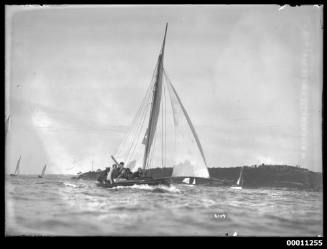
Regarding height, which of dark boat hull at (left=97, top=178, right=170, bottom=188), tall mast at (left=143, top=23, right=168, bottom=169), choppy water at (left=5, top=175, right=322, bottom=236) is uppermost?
tall mast at (left=143, top=23, right=168, bottom=169)

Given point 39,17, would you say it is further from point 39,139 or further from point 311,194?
point 311,194

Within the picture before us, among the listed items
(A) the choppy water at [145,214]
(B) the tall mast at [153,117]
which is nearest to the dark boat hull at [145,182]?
(B) the tall mast at [153,117]

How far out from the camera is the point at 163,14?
33.6ft

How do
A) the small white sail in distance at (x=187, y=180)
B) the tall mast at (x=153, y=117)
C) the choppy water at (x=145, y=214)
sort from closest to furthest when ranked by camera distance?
the choppy water at (x=145, y=214) → the tall mast at (x=153, y=117) → the small white sail in distance at (x=187, y=180)

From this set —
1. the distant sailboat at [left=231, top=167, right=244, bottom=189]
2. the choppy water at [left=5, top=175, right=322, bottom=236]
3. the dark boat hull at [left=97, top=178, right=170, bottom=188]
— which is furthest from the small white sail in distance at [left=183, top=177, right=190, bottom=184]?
the choppy water at [left=5, top=175, right=322, bottom=236]

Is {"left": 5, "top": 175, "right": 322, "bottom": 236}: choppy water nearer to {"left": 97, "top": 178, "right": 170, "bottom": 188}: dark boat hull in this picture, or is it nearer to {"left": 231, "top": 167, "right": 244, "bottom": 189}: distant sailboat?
{"left": 231, "top": 167, "right": 244, "bottom": 189}: distant sailboat

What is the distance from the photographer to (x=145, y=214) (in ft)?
32.1

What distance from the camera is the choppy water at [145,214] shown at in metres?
9.52

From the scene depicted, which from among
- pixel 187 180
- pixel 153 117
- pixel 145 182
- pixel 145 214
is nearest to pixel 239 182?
pixel 187 180

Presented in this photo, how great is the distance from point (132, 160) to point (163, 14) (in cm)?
476

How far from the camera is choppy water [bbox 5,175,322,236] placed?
9523 millimetres

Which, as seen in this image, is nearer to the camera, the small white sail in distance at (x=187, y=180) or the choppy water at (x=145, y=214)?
the choppy water at (x=145, y=214)

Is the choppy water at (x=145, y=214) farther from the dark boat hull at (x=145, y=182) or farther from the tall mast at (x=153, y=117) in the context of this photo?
the tall mast at (x=153, y=117)

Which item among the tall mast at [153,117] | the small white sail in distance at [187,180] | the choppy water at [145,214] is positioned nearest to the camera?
the choppy water at [145,214]
